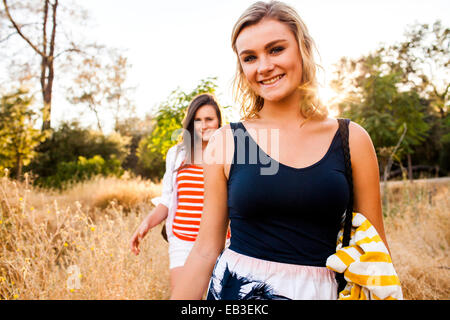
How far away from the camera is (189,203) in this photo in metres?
2.79

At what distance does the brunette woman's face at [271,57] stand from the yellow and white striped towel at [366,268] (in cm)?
56

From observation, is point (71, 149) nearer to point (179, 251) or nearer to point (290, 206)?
point (179, 251)

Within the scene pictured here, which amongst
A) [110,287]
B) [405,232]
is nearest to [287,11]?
[110,287]

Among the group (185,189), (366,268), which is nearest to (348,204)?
(366,268)

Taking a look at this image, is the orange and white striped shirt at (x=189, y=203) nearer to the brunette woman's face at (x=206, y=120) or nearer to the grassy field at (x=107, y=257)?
the brunette woman's face at (x=206, y=120)

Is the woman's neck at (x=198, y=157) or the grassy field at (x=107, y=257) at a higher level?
the woman's neck at (x=198, y=157)

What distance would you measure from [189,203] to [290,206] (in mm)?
1832

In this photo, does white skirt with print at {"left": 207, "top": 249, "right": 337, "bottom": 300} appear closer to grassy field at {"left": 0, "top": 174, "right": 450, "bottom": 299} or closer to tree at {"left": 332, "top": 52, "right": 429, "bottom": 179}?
grassy field at {"left": 0, "top": 174, "right": 450, "bottom": 299}

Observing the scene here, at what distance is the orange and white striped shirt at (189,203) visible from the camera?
8.85 feet

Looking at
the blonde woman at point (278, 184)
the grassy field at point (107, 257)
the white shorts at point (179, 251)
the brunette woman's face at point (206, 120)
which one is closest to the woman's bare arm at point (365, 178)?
the blonde woman at point (278, 184)

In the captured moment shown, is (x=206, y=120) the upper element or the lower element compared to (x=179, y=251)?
upper

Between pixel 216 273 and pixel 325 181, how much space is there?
0.49m

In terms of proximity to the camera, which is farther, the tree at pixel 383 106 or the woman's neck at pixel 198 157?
the tree at pixel 383 106

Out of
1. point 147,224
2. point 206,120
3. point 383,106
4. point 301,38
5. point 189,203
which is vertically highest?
point 383,106
